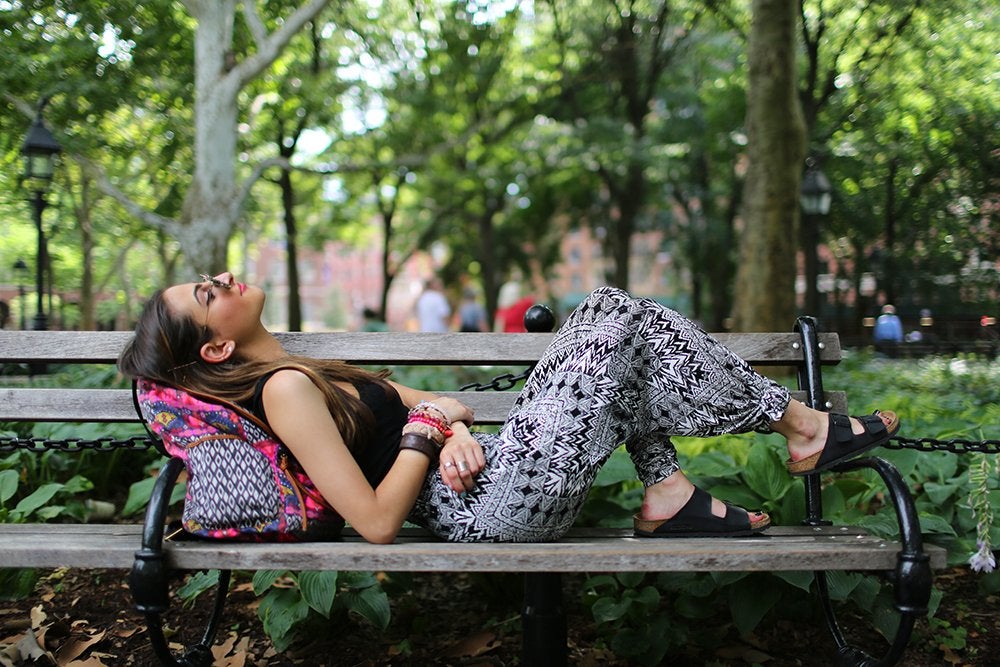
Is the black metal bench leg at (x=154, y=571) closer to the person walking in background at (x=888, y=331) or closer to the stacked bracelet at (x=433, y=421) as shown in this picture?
the stacked bracelet at (x=433, y=421)

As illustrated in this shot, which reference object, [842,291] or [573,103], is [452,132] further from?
[842,291]

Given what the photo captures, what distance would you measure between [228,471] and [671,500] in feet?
4.03

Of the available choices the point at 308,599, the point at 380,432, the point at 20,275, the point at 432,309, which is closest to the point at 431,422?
the point at 380,432

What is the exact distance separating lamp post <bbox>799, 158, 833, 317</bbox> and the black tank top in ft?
35.5

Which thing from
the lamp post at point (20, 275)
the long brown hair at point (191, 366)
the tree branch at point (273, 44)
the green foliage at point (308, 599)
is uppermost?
the tree branch at point (273, 44)

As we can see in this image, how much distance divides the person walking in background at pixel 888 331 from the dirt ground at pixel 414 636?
9282mm

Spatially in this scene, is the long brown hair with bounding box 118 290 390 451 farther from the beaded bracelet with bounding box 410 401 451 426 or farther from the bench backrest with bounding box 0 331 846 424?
the bench backrest with bounding box 0 331 846 424

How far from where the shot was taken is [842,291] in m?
14.9

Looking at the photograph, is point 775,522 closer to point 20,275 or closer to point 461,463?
point 461,463

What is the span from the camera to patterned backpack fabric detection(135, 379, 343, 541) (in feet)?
7.42

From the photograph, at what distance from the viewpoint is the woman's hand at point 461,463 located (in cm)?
233

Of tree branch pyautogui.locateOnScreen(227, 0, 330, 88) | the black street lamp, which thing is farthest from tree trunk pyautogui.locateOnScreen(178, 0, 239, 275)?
the black street lamp

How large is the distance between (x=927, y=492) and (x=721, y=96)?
61.1 feet

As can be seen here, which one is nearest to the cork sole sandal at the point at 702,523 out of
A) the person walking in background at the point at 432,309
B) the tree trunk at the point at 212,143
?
the tree trunk at the point at 212,143
